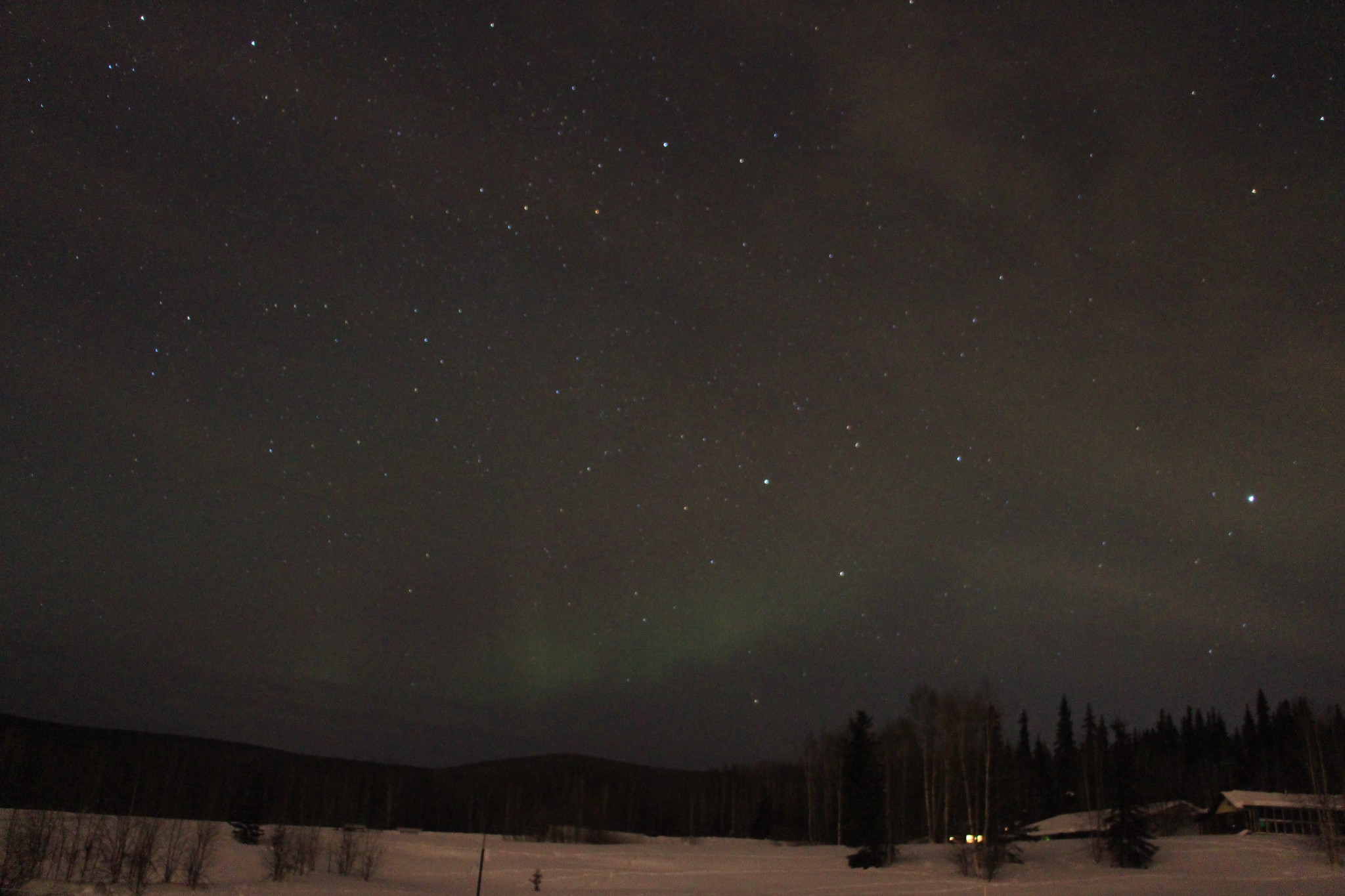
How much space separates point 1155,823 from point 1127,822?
12492 millimetres

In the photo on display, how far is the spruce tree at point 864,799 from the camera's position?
47.5 m

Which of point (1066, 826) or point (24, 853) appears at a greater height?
point (24, 853)

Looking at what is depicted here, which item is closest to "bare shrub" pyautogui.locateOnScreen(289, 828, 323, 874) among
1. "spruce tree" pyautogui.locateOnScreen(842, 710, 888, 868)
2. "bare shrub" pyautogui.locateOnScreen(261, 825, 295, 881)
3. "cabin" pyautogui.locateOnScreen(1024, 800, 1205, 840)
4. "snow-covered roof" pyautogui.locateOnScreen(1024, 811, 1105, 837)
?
"bare shrub" pyautogui.locateOnScreen(261, 825, 295, 881)

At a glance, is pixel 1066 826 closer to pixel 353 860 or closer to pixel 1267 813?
pixel 1267 813

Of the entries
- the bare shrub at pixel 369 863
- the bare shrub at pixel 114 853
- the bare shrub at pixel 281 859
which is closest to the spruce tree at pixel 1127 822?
the bare shrub at pixel 369 863

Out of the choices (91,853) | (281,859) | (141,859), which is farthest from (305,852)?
(141,859)

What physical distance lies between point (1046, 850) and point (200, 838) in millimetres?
45160

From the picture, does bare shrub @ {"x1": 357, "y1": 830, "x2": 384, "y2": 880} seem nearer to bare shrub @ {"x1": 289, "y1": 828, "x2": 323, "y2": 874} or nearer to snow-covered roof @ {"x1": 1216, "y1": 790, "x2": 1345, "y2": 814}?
bare shrub @ {"x1": 289, "y1": 828, "x2": 323, "y2": 874}

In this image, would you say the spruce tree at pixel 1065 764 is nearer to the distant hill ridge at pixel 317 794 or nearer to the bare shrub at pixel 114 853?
the distant hill ridge at pixel 317 794

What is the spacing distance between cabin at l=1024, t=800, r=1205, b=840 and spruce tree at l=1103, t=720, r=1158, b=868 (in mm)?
11986

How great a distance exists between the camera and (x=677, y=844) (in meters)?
74.2

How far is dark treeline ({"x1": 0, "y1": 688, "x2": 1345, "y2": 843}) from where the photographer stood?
55.1 metres

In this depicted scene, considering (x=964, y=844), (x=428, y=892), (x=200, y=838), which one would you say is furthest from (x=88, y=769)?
(x=964, y=844)

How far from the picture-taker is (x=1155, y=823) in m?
55.3
